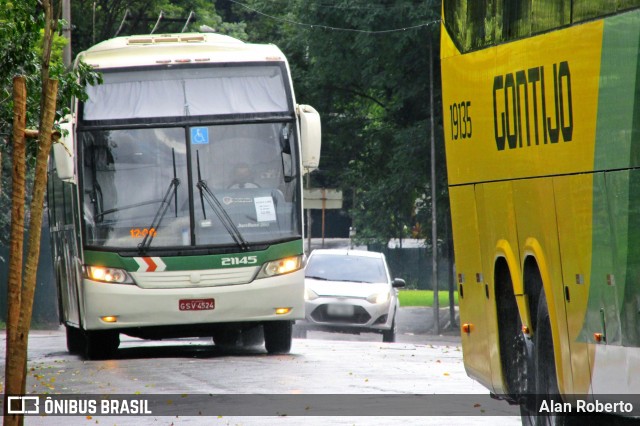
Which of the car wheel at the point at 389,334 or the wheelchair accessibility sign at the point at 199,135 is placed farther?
the car wheel at the point at 389,334

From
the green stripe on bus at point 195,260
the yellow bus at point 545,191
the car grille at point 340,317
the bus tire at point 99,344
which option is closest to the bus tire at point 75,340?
the bus tire at point 99,344

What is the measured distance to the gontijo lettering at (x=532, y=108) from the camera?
8242mm

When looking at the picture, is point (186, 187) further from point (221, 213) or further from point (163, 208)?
point (221, 213)

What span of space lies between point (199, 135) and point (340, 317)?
10.0 m

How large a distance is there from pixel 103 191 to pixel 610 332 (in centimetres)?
1105

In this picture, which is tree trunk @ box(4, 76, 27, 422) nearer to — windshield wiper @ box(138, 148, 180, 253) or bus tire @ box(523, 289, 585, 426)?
bus tire @ box(523, 289, 585, 426)

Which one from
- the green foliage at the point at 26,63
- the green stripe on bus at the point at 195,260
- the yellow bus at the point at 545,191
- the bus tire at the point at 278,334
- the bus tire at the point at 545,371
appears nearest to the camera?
the yellow bus at the point at 545,191

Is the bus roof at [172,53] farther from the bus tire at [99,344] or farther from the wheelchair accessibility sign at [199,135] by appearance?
the bus tire at [99,344]

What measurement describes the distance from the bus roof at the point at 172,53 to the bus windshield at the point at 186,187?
0.94m

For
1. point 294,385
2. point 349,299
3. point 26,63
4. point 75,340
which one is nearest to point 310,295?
point 349,299

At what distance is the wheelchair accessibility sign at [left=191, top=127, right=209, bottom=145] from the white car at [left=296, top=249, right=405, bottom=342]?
381 inches

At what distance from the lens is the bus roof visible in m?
18.5

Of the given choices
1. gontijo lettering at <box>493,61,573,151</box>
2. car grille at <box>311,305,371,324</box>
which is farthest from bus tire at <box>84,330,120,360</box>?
gontijo lettering at <box>493,61,573,151</box>

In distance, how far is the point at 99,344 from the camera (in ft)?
63.0
